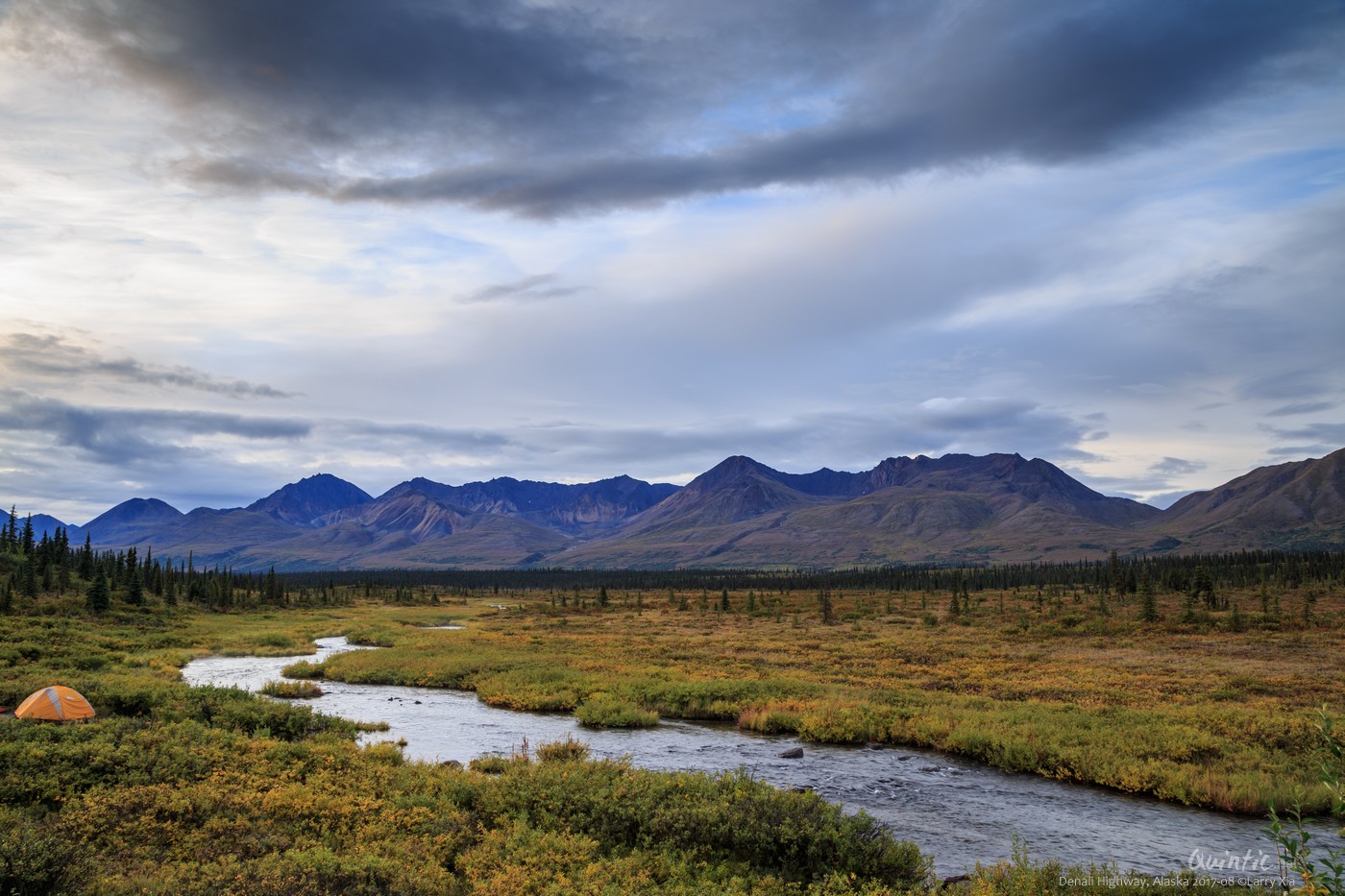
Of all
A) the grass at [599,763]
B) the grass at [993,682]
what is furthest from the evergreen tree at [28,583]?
the grass at [993,682]

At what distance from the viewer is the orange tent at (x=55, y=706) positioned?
21469 millimetres

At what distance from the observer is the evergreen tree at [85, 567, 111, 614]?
62219 mm

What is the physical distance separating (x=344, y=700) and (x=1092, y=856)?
105 feet

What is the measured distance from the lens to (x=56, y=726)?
20109mm

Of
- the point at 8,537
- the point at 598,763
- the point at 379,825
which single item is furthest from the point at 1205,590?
the point at 8,537

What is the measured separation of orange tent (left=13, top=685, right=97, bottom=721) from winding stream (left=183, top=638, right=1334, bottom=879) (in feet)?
28.1

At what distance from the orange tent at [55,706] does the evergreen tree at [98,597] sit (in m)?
50.6

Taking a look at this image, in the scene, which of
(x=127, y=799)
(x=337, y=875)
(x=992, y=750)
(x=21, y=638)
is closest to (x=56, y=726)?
(x=127, y=799)

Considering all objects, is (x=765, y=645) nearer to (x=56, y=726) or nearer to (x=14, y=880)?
(x=56, y=726)

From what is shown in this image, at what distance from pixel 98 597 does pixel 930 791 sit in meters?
72.1

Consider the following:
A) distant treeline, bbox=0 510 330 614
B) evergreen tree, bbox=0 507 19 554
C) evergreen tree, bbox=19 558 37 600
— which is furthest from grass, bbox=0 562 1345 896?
evergreen tree, bbox=0 507 19 554

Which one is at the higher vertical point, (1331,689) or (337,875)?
(337,875)

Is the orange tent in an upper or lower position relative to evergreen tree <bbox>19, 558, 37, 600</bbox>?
lower

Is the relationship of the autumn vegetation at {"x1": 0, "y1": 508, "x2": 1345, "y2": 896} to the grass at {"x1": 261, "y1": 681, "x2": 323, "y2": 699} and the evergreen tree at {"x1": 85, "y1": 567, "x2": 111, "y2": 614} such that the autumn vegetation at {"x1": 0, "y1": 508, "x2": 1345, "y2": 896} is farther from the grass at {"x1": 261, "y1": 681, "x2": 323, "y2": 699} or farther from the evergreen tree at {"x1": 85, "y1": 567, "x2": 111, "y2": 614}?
the grass at {"x1": 261, "y1": 681, "x2": 323, "y2": 699}
